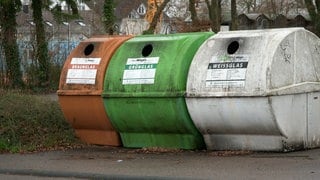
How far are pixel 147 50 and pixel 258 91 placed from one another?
2434mm

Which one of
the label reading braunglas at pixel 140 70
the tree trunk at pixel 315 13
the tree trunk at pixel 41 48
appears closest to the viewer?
the label reading braunglas at pixel 140 70

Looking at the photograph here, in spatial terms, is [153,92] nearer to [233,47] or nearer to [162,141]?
[162,141]

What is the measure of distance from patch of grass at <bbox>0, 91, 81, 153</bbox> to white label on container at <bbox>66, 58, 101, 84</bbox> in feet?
3.95

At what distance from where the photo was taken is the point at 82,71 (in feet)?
39.0

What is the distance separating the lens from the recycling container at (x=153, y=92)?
10805 millimetres

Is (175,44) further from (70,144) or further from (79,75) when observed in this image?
(70,144)

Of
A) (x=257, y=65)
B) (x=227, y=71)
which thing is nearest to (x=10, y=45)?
(x=227, y=71)

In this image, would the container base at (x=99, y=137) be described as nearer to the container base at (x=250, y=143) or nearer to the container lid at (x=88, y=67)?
the container lid at (x=88, y=67)

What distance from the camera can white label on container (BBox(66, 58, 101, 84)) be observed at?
11.8 metres

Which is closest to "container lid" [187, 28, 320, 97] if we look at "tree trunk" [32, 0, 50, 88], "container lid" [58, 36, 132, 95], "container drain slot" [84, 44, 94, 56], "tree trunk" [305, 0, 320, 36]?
"container lid" [58, 36, 132, 95]

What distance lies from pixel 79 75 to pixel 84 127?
96 cm

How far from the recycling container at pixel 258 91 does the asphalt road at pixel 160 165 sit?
27 cm

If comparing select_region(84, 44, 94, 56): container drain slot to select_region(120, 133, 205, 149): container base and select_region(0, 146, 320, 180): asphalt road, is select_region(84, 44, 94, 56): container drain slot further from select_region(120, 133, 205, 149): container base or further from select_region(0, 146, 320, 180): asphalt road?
select_region(0, 146, 320, 180): asphalt road

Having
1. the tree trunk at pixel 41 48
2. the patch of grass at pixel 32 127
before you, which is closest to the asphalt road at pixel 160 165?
the patch of grass at pixel 32 127
